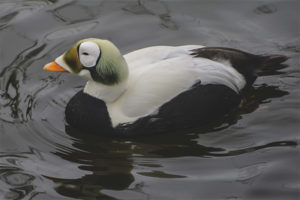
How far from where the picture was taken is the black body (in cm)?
563

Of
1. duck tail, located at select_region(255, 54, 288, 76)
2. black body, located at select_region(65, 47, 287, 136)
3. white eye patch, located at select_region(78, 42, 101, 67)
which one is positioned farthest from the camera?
duck tail, located at select_region(255, 54, 288, 76)

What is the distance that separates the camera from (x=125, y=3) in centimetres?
764

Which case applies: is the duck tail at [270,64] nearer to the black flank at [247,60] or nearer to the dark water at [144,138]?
the black flank at [247,60]

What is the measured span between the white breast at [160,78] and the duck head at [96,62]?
6.9 inches

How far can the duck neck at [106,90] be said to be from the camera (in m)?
5.64

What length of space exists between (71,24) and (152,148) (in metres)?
2.31

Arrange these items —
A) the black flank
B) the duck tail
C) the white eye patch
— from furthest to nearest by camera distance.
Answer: the duck tail
the black flank
the white eye patch

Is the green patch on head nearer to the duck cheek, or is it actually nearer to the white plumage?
the duck cheek

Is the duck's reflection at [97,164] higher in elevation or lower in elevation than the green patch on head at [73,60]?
lower

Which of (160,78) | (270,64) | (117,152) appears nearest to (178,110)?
(160,78)

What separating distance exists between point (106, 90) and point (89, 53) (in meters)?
0.36

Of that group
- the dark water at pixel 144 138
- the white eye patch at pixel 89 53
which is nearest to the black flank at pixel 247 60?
the dark water at pixel 144 138

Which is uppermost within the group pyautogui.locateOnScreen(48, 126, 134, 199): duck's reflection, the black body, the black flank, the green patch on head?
the black flank

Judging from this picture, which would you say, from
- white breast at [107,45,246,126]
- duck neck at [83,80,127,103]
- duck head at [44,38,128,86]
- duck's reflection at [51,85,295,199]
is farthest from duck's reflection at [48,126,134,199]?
duck head at [44,38,128,86]
